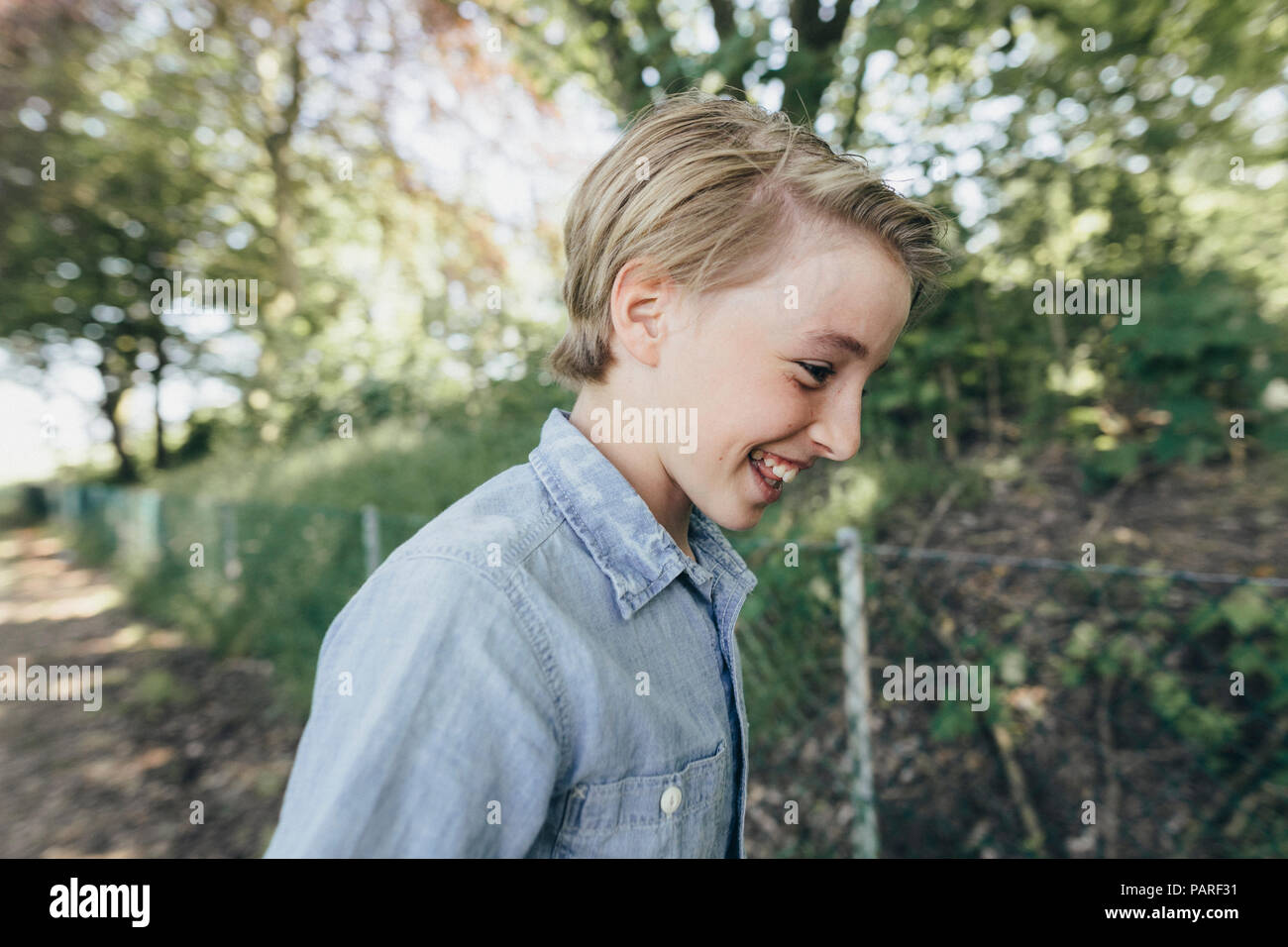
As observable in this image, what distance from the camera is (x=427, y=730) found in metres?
0.76

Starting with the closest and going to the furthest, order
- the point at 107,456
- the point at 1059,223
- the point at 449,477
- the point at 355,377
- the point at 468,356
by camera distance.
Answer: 1. the point at 1059,223
2. the point at 449,477
3. the point at 468,356
4. the point at 355,377
5. the point at 107,456

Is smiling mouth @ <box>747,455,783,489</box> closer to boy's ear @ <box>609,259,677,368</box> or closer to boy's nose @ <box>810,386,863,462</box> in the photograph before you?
boy's nose @ <box>810,386,863,462</box>

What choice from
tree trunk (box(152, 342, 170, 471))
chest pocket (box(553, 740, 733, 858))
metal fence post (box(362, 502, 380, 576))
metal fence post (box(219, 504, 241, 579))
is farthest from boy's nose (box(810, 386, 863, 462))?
tree trunk (box(152, 342, 170, 471))

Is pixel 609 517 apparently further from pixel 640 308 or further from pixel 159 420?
pixel 159 420

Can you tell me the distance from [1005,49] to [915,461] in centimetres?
222

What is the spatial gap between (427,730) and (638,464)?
0.61m

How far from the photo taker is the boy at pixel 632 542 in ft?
2.54

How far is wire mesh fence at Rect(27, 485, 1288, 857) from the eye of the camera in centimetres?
269

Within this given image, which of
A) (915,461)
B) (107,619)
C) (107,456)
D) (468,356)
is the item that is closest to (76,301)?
(107,456)

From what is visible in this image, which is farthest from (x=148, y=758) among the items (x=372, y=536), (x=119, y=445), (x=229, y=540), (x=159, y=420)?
(x=119, y=445)

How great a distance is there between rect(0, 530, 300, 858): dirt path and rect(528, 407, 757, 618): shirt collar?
3625mm

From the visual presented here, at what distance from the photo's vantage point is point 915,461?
15.2 ft
